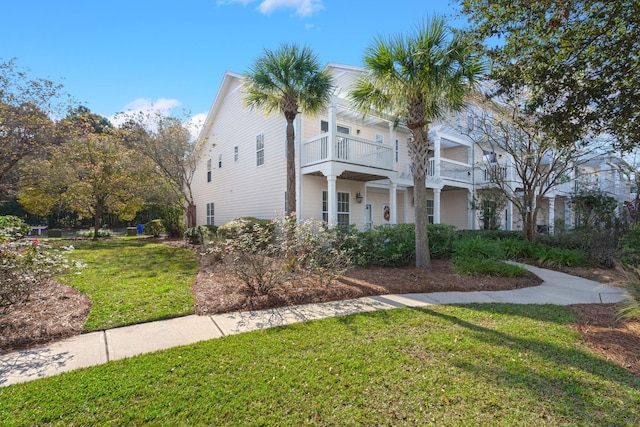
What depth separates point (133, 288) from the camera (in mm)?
6109

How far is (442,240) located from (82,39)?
11.9 meters

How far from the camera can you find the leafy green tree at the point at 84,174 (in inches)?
595

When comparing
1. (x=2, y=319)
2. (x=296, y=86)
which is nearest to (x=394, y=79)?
(x=296, y=86)

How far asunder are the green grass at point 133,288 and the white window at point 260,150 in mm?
6177

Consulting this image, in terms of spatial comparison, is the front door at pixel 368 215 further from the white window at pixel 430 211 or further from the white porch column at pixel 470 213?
the white porch column at pixel 470 213

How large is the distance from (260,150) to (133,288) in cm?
960

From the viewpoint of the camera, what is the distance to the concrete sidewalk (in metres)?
3.21

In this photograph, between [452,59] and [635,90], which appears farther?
[452,59]

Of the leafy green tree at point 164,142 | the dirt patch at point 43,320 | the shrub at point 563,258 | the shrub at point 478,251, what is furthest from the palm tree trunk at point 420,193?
the leafy green tree at point 164,142

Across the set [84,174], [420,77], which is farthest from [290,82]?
[84,174]

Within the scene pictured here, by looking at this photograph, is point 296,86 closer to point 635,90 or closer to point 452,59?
point 452,59

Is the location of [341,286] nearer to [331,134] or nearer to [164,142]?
[331,134]

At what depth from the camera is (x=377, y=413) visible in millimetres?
2457

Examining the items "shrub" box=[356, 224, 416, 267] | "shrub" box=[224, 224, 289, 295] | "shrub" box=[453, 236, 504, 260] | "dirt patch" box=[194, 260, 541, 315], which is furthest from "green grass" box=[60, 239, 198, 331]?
"shrub" box=[453, 236, 504, 260]
